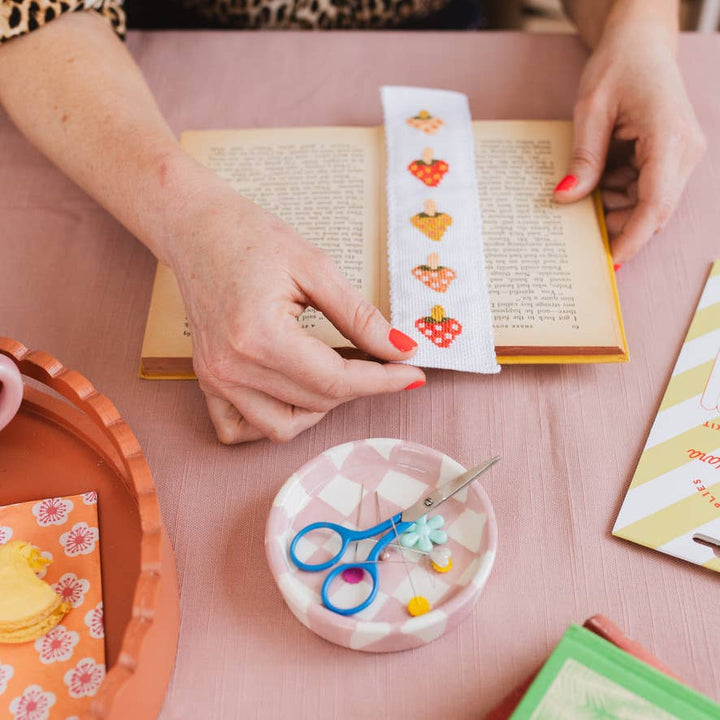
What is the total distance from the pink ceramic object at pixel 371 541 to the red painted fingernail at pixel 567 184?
0.36 m

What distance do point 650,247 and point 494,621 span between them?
451mm

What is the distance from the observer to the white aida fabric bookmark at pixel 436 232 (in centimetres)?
69

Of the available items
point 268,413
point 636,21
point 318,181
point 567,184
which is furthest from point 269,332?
point 636,21

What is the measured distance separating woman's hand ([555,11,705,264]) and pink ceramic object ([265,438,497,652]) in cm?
34

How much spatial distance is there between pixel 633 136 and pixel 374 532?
0.54m

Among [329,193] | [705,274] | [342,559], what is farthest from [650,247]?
[342,559]

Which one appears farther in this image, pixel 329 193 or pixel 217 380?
pixel 329 193

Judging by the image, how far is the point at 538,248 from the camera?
0.77 m

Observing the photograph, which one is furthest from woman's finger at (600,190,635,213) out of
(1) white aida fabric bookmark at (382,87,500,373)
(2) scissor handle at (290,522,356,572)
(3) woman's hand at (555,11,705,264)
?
(2) scissor handle at (290,522,356,572)

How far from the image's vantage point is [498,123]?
0.89 meters

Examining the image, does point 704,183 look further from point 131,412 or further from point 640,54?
point 131,412

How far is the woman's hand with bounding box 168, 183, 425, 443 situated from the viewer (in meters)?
0.61

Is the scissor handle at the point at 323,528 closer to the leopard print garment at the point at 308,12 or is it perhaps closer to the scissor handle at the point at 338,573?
the scissor handle at the point at 338,573

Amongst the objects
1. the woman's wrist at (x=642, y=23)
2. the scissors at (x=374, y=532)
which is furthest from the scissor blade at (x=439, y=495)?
the woman's wrist at (x=642, y=23)
